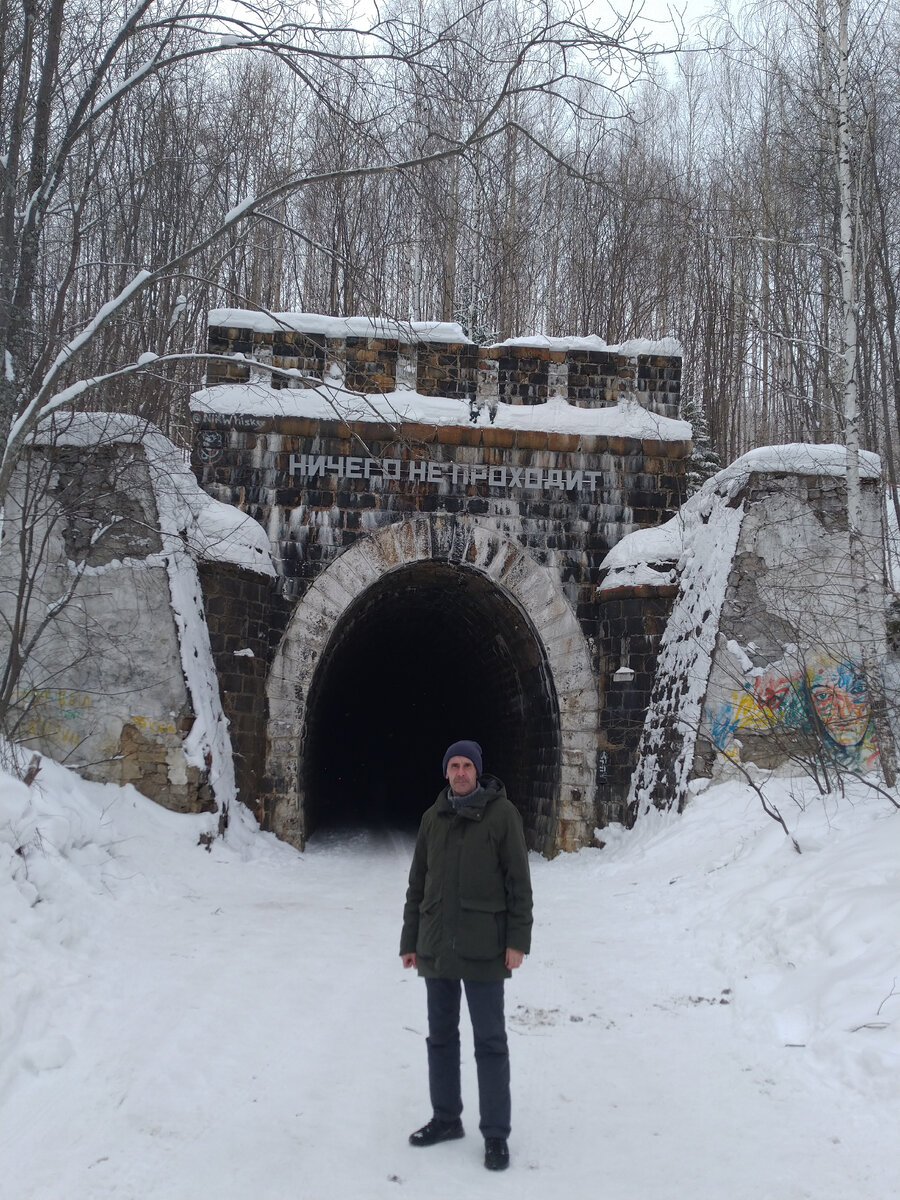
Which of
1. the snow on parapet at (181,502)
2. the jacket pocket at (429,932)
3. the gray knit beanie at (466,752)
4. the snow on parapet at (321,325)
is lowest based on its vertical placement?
the jacket pocket at (429,932)

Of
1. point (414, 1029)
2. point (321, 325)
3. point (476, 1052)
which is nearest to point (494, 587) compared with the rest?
point (321, 325)

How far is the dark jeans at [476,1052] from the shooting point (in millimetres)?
3525

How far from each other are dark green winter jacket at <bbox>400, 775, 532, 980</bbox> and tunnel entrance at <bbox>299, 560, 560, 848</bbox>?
22.2ft

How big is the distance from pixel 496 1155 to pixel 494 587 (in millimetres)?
7716

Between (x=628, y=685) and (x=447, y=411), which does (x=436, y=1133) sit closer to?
(x=628, y=685)

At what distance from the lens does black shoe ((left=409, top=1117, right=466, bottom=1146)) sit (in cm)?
364

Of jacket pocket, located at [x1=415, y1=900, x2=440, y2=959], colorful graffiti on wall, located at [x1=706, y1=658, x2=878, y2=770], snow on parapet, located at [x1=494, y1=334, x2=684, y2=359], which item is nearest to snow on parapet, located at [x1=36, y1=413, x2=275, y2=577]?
snow on parapet, located at [x1=494, y1=334, x2=684, y2=359]

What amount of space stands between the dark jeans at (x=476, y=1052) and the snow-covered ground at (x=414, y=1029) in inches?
6.4

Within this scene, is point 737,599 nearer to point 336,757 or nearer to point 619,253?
point 336,757

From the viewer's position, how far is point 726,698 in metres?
9.00

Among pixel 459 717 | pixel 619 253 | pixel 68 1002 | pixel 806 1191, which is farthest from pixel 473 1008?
pixel 619 253

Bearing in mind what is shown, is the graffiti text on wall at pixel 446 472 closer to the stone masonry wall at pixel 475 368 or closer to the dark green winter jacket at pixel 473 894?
the stone masonry wall at pixel 475 368

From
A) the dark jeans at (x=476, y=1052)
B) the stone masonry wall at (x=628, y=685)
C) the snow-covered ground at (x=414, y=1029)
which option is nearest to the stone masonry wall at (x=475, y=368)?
the stone masonry wall at (x=628, y=685)

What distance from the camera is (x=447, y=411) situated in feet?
35.1
